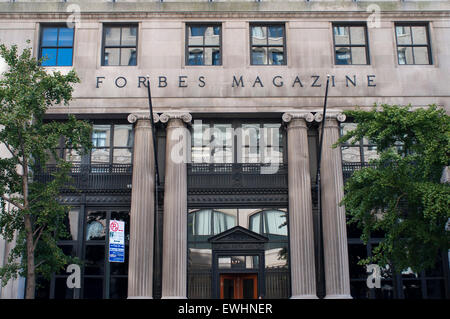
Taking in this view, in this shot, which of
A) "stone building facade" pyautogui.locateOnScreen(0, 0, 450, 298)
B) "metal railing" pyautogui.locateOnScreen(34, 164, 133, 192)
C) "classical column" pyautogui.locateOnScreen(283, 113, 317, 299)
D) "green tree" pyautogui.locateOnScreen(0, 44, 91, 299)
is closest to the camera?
"green tree" pyautogui.locateOnScreen(0, 44, 91, 299)

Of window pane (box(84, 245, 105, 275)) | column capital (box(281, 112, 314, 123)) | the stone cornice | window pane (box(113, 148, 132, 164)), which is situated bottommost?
window pane (box(84, 245, 105, 275))

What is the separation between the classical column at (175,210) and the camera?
71.4 feet

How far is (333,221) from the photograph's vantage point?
22.4 metres


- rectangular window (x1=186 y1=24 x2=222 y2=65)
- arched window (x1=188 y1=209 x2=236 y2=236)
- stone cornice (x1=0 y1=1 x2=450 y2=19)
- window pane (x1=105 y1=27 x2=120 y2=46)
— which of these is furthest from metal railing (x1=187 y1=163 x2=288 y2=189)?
stone cornice (x1=0 y1=1 x2=450 y2=19)

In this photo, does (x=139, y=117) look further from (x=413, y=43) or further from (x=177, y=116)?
(x=413, y=43)

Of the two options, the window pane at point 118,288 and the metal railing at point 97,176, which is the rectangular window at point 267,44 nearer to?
the metal railing at point 97,176

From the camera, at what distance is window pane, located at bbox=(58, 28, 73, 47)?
81.4 ft

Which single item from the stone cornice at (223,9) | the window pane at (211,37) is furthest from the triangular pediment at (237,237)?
the stone cornice at (223,9)

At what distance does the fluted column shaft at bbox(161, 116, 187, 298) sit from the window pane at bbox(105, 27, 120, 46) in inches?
189

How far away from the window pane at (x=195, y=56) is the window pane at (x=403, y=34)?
9.30 meters

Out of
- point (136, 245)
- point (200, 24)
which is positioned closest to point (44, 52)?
point (200, 24)

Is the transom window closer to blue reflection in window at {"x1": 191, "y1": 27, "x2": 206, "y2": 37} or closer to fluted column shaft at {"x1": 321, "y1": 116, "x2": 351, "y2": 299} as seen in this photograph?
fluted column shaft at {"x1": 321, "y1": 116, "x2": 351, "y2": 299}

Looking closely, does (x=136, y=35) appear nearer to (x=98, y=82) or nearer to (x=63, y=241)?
(x=98, y=82)

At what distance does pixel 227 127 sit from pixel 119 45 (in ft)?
20.8
